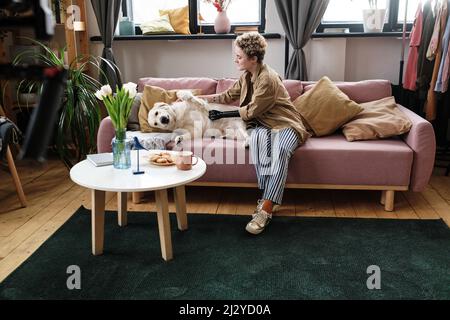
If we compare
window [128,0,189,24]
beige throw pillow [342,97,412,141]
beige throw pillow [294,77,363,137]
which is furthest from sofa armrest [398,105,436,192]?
window [128,0,189,24]

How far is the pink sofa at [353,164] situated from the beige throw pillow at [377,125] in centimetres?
5

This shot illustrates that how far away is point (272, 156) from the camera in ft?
9.45

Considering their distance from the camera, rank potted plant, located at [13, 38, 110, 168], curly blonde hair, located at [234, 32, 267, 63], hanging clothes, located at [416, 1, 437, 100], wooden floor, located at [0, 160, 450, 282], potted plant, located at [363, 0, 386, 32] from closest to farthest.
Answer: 1. wooden floor, located at [0, 160, 450, 282]
2. curly blonde hair, located at [234, 32, 267, 63]
3. potted plant, located at [13, 38, 110, 168]
4. hanging clothes, located at [416, 1, 437, 100]
5. potted plant, located at [363, 0, 386, 32]

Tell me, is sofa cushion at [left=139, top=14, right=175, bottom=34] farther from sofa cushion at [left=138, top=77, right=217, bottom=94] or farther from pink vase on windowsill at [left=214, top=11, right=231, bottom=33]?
sofa cushion at [left=138, top=77, right=217, bottom=94]

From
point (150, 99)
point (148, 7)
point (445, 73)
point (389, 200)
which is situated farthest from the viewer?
point (148, 7)

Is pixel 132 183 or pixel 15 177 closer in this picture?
pixel 132 183

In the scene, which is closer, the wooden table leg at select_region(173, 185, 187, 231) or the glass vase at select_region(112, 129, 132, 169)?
the glass vase at select_region(112, 129, 132, 169)

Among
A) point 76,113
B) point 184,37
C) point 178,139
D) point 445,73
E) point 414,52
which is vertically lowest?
point 178,139

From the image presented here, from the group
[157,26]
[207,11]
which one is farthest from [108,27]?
[207,11]

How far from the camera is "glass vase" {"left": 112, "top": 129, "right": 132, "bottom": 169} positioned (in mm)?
2426

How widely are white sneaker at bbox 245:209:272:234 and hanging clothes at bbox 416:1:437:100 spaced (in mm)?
1817

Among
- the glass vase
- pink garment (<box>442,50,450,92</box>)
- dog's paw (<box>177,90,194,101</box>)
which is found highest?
pink garment (<box>442,50,450,92</box>)

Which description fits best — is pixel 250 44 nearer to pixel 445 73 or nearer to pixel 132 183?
pixel 132 183

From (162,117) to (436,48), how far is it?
2081 millimetres
